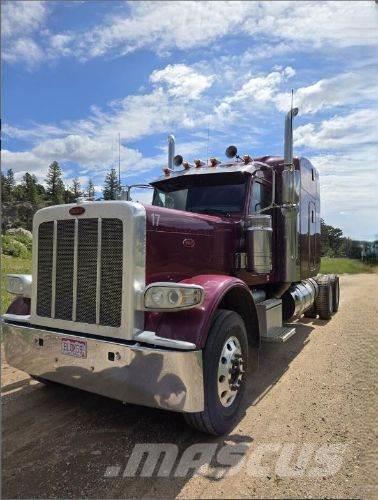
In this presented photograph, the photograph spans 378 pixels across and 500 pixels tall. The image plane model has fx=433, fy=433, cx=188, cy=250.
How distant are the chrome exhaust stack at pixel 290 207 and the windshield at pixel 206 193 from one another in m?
0.55

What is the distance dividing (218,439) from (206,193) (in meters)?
3.06

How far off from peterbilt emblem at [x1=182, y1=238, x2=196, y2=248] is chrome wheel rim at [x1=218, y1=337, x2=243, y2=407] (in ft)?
3.34

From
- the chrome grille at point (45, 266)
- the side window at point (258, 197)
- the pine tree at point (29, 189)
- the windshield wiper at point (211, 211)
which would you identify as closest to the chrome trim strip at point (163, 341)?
the chrome grille at point (45, 266)

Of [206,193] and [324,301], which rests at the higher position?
[206,193]

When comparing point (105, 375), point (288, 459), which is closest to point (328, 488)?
point (288, 459)

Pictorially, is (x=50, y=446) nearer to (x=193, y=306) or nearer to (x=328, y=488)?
(x=193, y=306)

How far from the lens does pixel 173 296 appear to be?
3.47 metres

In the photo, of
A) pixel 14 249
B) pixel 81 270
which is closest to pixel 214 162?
pixel 81 270

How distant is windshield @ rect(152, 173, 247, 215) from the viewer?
18.0ft

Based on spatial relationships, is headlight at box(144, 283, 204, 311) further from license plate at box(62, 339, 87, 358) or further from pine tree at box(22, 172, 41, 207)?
pine tree at box(22, 172, 41, 207)

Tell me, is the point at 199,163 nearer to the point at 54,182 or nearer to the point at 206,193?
the point at 206,193

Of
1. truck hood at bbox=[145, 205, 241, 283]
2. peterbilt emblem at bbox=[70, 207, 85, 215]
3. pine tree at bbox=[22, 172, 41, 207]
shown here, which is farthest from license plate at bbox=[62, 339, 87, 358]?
pine tree at bbox=[22, 172, 41, 207]

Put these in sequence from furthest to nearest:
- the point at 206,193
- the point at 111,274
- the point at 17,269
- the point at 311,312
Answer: the point at 17,269 → the point at 311,312 → the point at 206,193 → the point at 111,274

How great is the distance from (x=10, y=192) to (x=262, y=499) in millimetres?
86341
